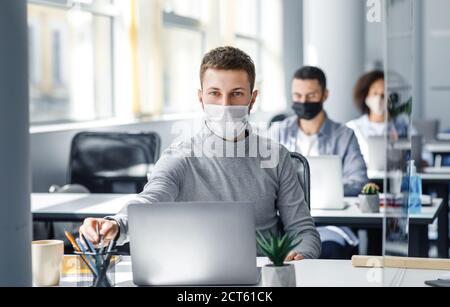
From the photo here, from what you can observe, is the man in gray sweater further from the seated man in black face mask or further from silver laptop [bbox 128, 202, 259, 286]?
the seated man in black face mask

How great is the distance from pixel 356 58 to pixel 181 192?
5.03 meters

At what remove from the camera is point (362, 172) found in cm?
387

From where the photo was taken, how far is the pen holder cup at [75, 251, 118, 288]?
1770 millimetres

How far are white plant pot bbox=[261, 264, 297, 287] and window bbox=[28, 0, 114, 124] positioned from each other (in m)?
3.61

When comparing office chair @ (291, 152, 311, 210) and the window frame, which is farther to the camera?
the window frame

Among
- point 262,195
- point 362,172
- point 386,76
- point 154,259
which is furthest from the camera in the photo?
point 362,172

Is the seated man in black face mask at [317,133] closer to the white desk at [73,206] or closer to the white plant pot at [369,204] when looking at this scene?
the white plant pot at [369,204]

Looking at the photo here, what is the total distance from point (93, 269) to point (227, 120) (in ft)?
2.54

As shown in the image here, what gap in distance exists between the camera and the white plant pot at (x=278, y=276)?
171 cm

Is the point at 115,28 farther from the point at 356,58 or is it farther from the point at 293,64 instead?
the point at 293,64

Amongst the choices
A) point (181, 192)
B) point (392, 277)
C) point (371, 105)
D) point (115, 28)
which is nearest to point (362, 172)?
point (371, 105)

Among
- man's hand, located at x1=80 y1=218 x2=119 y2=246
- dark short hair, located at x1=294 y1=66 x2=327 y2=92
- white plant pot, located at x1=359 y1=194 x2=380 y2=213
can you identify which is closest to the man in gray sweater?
man's hand, located at x1=80 y1=218 x2=119 y2=246

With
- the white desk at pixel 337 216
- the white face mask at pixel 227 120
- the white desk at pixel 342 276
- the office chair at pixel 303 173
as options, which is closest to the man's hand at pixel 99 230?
the white desk at pixel 342 276

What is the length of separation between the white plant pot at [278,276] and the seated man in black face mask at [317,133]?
209 cm
